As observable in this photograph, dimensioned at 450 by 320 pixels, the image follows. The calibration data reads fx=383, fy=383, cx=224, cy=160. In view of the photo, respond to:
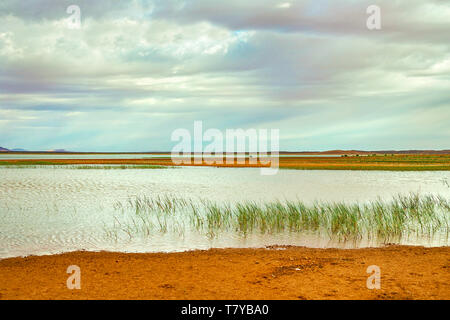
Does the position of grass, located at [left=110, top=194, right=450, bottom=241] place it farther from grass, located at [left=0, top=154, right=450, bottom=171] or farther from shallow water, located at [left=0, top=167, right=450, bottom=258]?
grass, located at [left=0, top=154, right=450, bottom=171]

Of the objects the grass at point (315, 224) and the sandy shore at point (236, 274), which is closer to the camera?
the sandy shore at point (236, 274)

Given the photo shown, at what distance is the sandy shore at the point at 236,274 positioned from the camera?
26.6ft

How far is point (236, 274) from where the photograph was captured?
31.2 ft

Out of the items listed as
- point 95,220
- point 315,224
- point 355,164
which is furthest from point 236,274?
Result: point 355,164

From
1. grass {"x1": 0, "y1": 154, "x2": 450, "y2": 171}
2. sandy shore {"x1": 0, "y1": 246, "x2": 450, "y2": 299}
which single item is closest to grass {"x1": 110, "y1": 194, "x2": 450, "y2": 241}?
sandy shore {"x1": 0, "y1": 246, "x2": 450, "y2": 299}

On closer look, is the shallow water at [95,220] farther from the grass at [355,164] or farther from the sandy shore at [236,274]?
the grass at [355,164]

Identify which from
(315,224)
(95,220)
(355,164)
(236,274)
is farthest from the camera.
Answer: (355,164)

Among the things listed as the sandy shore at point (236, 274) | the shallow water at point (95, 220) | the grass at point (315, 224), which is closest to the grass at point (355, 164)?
the shallow water at point (95, 220)

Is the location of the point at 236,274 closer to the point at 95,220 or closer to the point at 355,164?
the point at 95,220

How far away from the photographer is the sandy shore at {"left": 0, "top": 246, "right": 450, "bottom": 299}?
809 centimetres

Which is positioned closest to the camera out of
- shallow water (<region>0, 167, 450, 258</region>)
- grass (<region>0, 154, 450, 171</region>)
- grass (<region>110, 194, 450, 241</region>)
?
shallow water (<region>0, 167, 450, 258</region>)

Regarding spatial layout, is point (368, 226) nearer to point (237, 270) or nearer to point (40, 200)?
point (237, 270)
